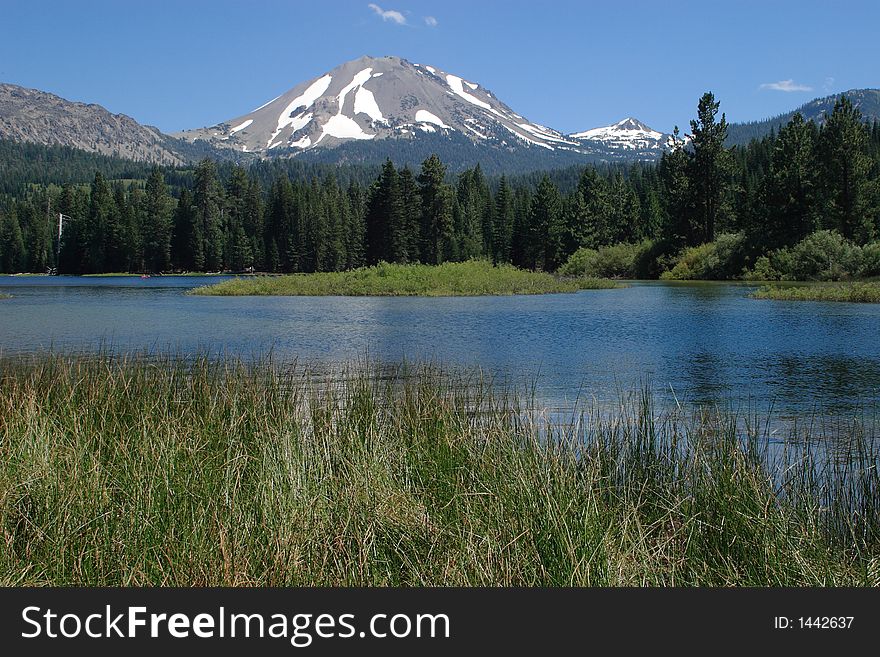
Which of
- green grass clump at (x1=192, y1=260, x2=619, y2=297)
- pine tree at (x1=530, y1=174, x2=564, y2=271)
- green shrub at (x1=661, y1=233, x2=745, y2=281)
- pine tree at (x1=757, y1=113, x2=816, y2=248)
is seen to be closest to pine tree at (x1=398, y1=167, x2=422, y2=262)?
pine tree at (x1=530, y1=174, x2=564, y2=271)

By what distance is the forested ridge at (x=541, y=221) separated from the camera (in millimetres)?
57844

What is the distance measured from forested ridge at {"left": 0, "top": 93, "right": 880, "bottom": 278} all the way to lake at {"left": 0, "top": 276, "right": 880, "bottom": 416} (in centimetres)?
2314

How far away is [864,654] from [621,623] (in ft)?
3.91

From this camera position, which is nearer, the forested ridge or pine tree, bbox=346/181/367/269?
the forested ridge

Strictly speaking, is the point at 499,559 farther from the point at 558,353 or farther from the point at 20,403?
the point at 558,353

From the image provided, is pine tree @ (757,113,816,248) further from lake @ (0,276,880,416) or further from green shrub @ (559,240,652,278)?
lake @ (0,276,880,416)

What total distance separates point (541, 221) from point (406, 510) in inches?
3691

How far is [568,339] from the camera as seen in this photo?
23.3 m

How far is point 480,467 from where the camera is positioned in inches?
259

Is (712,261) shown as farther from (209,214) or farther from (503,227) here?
(209,214)

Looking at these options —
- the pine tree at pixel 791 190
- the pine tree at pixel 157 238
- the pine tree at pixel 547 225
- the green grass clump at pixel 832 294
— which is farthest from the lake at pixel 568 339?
the pine tree at pixel 157 238

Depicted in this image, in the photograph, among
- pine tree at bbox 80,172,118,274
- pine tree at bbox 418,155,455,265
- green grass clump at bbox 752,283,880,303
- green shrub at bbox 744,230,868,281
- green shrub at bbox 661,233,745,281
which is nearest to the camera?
green grass clump at bbox 752,283,880,303

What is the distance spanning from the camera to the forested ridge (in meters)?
57.8

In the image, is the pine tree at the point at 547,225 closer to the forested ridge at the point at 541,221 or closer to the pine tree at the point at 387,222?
the forested ridge at the point at 541,221
